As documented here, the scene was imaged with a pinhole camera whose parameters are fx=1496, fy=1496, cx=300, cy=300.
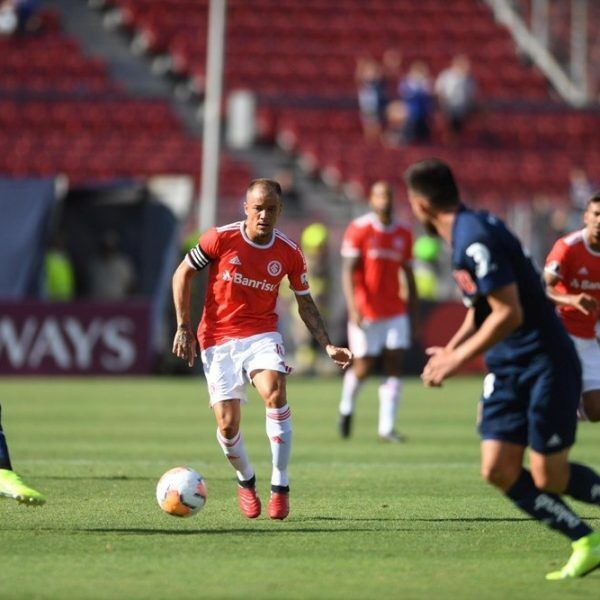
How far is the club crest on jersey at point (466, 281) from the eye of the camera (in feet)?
23.6

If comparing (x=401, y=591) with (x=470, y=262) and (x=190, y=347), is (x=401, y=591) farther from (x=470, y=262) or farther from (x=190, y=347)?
(x=190, y=347)

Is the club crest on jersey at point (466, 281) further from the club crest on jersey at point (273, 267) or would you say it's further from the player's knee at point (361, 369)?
the player's knee at point (361, 369)

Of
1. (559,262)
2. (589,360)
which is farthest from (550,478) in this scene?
(589,360)

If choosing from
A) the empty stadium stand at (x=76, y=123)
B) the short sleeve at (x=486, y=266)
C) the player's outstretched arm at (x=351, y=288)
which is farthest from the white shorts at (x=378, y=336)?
the empty stadium stand at (x=76, y=123)

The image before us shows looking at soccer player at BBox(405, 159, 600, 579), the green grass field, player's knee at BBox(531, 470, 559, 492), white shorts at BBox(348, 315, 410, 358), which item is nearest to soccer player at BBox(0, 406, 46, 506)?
the green grass field

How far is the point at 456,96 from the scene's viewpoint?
111 ft

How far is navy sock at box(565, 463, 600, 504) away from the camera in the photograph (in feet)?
25.7

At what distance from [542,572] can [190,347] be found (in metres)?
2.95

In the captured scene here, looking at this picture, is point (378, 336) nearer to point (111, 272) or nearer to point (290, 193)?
point (111, 272)

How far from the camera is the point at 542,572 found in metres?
7.61

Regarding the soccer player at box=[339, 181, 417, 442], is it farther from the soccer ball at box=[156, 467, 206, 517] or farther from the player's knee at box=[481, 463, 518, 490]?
the player's knee at box=[481, 463, 518, 490]

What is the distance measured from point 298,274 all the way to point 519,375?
113 inches

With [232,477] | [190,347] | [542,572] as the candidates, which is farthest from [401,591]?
[232,477]

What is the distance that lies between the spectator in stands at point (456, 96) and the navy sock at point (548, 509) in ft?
88.1
